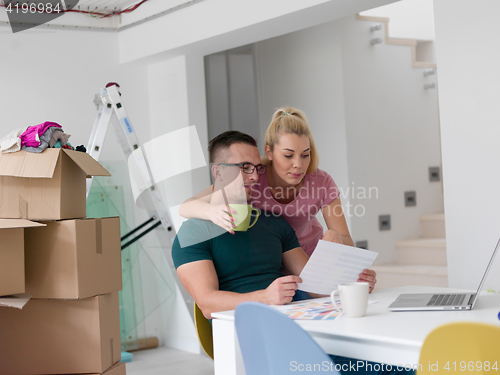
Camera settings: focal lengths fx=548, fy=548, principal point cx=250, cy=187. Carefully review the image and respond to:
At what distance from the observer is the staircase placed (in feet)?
11.0

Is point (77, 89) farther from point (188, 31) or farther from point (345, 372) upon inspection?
point (345, 372)

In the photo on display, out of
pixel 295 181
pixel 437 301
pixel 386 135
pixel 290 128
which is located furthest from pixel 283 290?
pixel 386 135

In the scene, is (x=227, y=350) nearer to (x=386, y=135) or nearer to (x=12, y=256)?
(x=12, y=256)

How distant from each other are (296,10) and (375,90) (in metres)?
1.55

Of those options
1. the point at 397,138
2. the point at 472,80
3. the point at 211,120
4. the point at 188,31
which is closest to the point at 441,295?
the point at 472,80

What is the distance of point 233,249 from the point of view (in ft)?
5.50

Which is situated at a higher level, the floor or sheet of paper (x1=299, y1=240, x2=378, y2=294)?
sheet of paper (x1=299, y1=240, x2=378, y2=294)

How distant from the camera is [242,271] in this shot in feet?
5.58

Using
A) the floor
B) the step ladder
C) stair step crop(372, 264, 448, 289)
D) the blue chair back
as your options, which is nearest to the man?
the blue chair back

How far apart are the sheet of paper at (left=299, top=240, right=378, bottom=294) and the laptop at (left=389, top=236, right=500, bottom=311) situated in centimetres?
13

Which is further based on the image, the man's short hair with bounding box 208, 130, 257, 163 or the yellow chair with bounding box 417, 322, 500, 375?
the man's short hair with bounding box 208, 130, 257, 163

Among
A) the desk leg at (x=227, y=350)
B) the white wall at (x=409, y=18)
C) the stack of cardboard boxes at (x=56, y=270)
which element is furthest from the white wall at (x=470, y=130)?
the white wall at (x=409, y=18)

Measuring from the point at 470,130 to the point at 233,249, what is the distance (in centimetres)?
101

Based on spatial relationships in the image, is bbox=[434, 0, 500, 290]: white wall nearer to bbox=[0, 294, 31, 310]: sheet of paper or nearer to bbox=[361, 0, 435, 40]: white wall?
bbox=[0, 294, 31, 310]: sheet of paper
